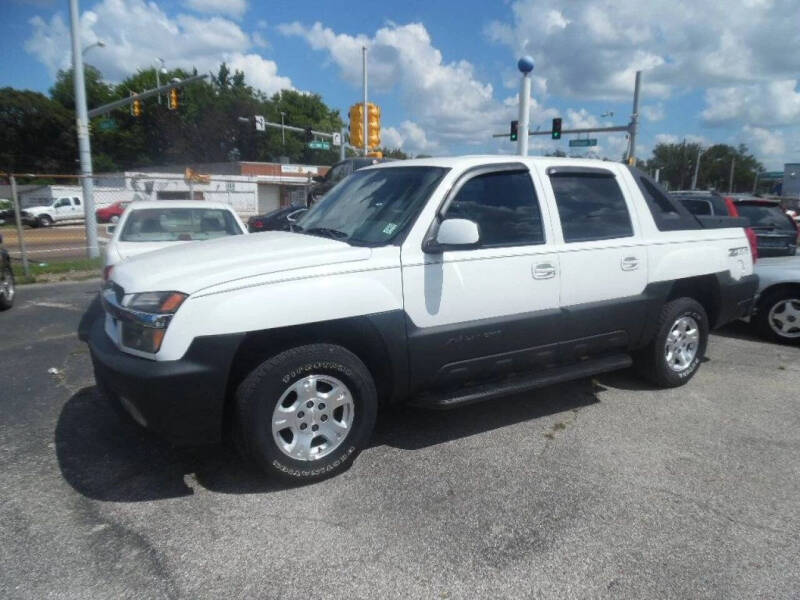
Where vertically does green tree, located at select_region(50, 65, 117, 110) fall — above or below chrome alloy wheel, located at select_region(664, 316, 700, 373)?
above

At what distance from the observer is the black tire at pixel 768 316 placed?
6.48m

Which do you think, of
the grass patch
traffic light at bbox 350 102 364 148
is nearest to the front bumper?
the grass patch

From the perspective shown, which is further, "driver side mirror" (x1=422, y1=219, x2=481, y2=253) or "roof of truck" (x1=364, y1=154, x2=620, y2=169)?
"roof of truck" (x1=364, y1=154, x2=620, y2=169)

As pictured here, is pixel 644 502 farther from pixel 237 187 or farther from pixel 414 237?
pixel 237 187

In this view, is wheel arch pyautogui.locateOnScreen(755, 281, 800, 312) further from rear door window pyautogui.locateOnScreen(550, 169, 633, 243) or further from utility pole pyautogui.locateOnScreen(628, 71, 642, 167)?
utility pole pyautogui.locateOnScreen(628, 71, 642, 167)

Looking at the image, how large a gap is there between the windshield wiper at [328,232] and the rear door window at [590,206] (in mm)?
1604

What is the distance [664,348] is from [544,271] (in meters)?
1.66

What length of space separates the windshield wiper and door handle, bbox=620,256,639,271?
221cm

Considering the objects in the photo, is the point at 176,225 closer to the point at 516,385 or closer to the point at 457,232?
the point at 457,232

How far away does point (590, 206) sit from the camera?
4.33m

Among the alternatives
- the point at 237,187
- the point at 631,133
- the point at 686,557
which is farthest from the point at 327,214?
the point at 237,187

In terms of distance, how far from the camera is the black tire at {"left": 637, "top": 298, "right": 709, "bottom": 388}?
15.6 feet

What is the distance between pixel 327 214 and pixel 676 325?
10.4 ft

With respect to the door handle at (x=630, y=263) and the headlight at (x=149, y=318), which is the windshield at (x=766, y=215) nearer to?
the door handle at (x=630, y=263)
